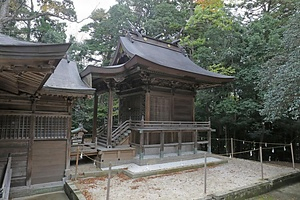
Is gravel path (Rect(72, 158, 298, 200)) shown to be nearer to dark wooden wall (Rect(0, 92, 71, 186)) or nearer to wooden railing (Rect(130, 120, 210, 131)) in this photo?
dark wooden wall (Rect(0, 92, 71, 186))

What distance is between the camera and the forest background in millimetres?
7762

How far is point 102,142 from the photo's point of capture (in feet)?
28.2

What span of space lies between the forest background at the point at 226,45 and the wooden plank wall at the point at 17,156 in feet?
20.6

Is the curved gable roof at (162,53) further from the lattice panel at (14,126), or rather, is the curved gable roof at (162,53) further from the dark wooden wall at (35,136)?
the lattice panel at (14,126)

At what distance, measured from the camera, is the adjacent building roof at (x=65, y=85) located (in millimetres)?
5430

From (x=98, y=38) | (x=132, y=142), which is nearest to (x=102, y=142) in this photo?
(x=132, y=142)

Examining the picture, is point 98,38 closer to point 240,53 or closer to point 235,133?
point 240,53

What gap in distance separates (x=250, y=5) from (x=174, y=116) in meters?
12.8

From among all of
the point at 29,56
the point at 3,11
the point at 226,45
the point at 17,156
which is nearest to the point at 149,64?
the point at 17,156

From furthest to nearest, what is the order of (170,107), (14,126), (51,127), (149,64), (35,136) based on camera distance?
(170,107) < (149,64) < (51,127) < (35,136) < (14,126)

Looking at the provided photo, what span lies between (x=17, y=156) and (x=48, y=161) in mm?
858

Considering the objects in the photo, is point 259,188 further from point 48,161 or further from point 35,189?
point 35,189

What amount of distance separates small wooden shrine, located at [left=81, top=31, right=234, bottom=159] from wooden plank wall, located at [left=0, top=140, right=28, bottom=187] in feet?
9.51

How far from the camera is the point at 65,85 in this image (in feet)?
19.4
